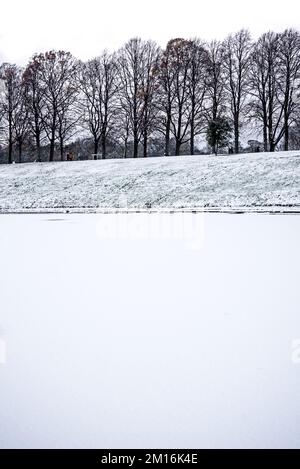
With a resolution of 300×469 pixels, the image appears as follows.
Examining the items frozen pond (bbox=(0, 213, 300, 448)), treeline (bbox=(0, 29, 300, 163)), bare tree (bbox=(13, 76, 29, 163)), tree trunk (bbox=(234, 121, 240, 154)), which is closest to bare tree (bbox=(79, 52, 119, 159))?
treeline (bbox=(0, 29, 300, 163))

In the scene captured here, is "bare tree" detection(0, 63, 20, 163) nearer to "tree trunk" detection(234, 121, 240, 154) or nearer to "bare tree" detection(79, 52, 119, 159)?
"bare tree" detection(79, 52, 119, 159)

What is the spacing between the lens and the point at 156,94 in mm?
37250

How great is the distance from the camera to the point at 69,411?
2.23 m

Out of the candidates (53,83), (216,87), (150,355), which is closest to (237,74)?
(216,87)

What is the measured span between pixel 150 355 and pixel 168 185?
20160 millimetres

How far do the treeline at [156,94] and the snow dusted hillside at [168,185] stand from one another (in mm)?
9605

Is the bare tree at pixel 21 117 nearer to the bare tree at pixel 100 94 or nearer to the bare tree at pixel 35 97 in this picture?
the bare tree at pixel 35 97

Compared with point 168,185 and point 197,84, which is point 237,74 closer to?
point 197,84

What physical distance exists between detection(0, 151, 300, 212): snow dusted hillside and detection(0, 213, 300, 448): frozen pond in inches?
497

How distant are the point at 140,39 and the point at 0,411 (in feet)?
142

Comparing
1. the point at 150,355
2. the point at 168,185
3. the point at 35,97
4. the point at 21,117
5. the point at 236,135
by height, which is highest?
the point at 35,97

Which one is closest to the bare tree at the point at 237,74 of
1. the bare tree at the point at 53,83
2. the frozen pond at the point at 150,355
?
the bare tree at the point at 53,83

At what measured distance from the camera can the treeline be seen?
35.3 m
